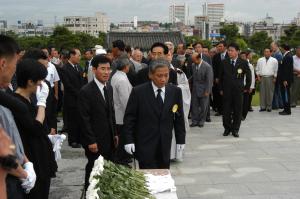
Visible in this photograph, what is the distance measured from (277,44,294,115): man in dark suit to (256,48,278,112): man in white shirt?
210 millimetres

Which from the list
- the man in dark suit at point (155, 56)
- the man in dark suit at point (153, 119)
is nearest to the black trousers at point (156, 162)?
the man in dark suit at point (153, 119)

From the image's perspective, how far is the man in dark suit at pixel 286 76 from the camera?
10.4 metres

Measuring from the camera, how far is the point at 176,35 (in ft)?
85.9

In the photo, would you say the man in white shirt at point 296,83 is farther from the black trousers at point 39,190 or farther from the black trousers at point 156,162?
the black trousers at point 39,190

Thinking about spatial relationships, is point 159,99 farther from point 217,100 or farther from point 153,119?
point 217,100

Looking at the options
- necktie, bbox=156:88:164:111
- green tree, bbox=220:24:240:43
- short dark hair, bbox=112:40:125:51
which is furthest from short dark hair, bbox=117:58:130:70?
green tree, bbox=220:24:240:43

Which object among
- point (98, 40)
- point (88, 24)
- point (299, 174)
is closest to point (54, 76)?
point (299, 174)

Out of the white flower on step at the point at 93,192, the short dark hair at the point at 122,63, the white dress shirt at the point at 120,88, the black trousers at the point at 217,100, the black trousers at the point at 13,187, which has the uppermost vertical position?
the short dark hair at the point at 122,63

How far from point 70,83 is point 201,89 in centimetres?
292

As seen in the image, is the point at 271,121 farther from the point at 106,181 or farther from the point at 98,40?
the point at 98,40

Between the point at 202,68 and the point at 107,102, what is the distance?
185 inches

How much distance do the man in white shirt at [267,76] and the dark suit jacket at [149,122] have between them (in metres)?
6.97

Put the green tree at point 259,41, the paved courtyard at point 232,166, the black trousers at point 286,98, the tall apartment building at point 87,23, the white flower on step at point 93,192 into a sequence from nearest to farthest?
the white flower on step at point 93,192 < the paved courtyard at point 232,166 < the black trousers at point 286,98 < the green tree at point 259,41 < the tall apartment building at point 87,23

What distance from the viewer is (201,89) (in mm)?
9086
